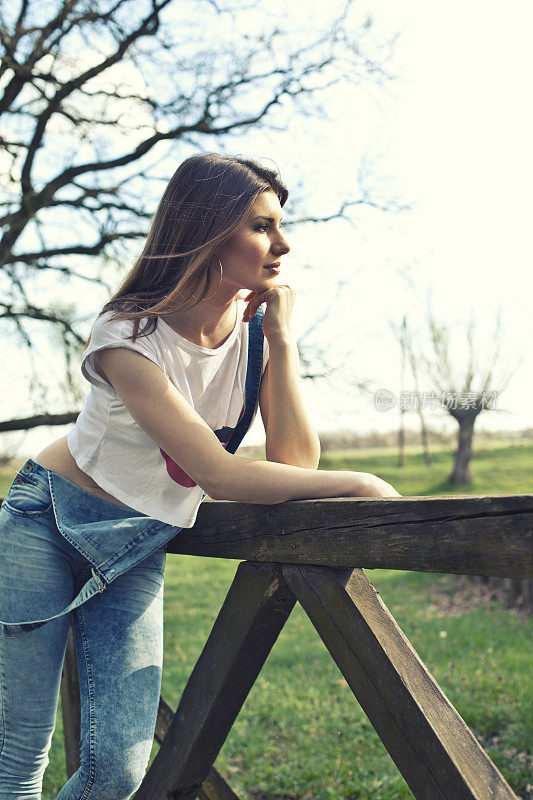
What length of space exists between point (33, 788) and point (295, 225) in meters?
6.87

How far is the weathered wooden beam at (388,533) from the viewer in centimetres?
120

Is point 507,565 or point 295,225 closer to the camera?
point 507,565

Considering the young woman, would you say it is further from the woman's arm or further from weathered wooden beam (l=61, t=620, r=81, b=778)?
weathered wooden beam (l=61, t=620, r=81, b=778)

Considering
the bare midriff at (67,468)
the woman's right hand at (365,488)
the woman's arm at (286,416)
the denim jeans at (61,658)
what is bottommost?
the denim jeans at (61,658)

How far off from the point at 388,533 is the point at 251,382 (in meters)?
0.75

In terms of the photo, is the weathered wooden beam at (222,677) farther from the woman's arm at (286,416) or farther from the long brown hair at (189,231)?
→ the long brown hair at (189,231)

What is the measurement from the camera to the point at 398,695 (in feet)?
4.56

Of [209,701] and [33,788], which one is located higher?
[209,701]

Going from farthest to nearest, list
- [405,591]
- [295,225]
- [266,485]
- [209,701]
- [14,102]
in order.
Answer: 1. [405,591]
2. [14,102]
3. [295,225]
4. [209,701]
5. [266,485]

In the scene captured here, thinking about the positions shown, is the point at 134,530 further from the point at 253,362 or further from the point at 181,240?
the point at 181,240

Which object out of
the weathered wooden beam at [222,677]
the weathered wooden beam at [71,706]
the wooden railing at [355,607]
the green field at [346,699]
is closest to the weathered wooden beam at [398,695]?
the wooden railing at [355,607]

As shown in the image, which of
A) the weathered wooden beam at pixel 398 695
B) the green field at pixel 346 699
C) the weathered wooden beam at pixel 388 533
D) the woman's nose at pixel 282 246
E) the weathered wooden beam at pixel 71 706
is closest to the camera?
the weathered wooden beam at pixel 388 533

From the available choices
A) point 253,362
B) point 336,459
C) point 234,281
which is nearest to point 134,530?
point 253,362

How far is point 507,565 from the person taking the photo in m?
1.19
